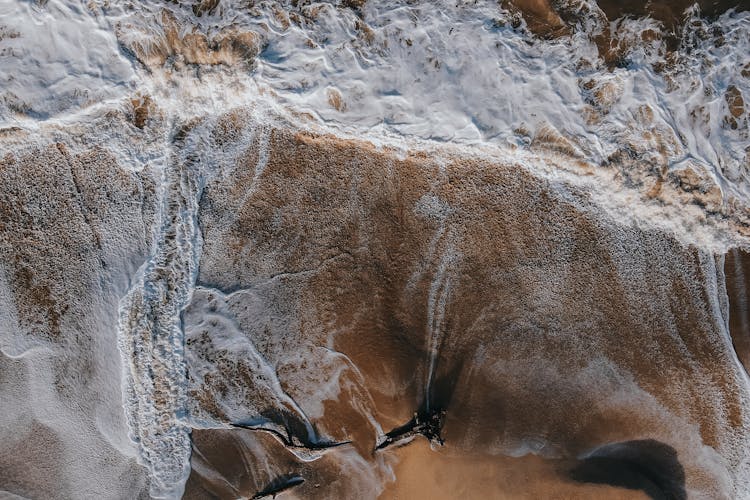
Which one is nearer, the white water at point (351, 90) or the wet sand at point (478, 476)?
the wet sand at point (478, 476)

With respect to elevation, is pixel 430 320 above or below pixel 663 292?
below

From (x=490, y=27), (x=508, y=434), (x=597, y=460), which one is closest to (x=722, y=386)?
(x=597, y=460)

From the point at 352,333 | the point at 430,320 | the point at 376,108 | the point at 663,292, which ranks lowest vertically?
the point at 352,333

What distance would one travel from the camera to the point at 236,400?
233 inches

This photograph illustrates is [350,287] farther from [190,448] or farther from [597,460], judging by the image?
[597,460]

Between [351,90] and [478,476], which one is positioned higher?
[351,90]

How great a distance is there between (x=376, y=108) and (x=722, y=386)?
622 cm

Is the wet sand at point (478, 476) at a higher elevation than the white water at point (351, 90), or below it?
below

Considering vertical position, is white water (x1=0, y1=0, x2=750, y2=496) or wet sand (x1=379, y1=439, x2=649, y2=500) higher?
white water (x1=0, y1=0, x2=750, y2=496)

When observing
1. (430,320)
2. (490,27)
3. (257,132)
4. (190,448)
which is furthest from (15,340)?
(490,27)

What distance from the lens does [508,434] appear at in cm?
570

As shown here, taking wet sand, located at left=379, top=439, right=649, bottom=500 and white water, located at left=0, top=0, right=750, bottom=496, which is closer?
wet sand, located at left=379, top=439, right=649, bottom=500

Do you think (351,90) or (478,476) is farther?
(351,90)

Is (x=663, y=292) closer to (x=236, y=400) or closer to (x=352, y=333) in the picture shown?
(x=352, y=333)
